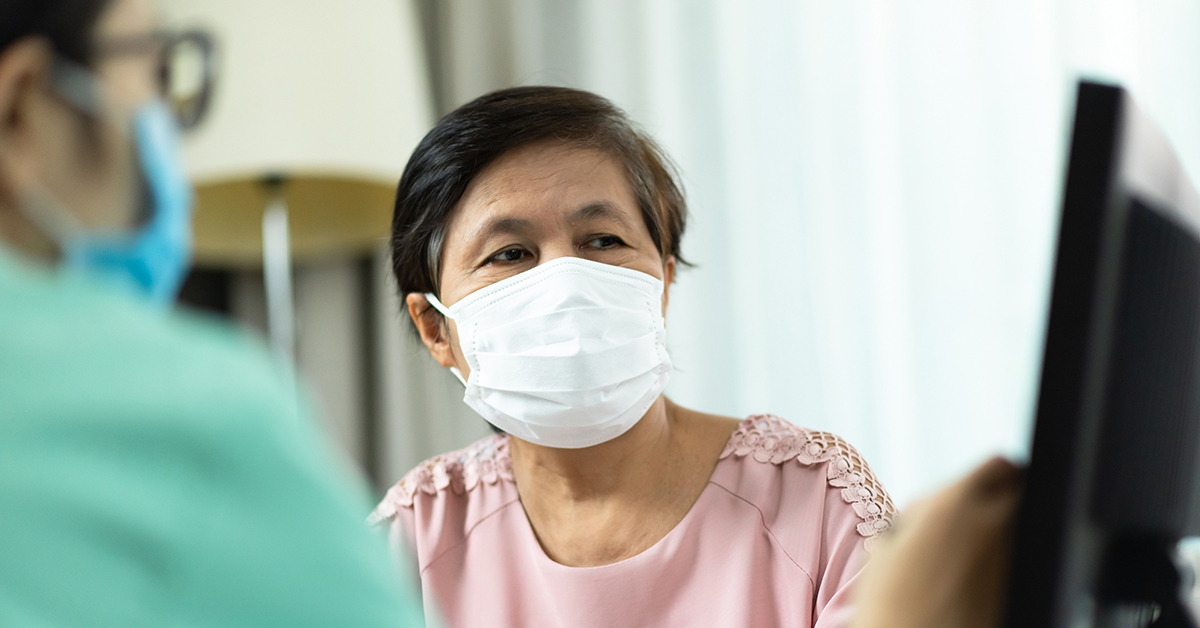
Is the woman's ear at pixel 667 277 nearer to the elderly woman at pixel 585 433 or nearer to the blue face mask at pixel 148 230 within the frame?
the elderly woman at pixel 585 433

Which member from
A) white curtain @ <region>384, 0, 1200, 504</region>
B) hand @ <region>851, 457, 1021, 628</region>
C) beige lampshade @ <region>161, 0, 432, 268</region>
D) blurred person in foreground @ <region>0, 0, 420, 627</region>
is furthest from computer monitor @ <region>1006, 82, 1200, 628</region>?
beige lampshade @ <region>161, 0, 432, 268</region>

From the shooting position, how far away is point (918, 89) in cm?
171

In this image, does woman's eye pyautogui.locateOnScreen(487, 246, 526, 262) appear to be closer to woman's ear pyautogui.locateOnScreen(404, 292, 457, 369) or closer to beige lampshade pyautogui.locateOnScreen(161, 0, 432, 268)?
woman's ear pyautogui.locateOnScreen(404, 292, 457, 369)

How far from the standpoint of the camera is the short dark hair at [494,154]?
122cm

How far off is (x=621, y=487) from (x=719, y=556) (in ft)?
0.54

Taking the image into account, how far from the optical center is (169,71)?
2.14ft

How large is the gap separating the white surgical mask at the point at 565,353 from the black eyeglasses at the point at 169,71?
438 millimetres

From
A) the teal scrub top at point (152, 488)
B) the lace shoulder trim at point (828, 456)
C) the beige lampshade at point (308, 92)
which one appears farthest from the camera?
the beige lampshade at point (308, 92)

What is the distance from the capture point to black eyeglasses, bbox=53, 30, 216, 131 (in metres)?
0.56

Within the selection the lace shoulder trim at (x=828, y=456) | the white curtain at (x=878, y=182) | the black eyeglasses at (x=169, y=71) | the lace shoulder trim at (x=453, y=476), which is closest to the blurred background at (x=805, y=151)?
the white curtain at (x=878, y=182)

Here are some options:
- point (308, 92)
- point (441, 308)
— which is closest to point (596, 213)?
point (441, 308)

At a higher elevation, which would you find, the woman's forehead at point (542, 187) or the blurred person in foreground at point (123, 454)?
the woman's forehead at point (542, 187)

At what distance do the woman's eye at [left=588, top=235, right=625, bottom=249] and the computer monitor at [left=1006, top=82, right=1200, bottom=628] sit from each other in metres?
0.71

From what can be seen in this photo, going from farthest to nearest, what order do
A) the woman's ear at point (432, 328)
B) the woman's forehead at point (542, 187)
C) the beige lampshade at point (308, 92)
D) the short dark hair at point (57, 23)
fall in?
the beige lampshade at point (308, 92) < the woman's ear at point (432, 328) < the woman's forehead at point (542, 187) < the short dark hair at point (57, 23)
